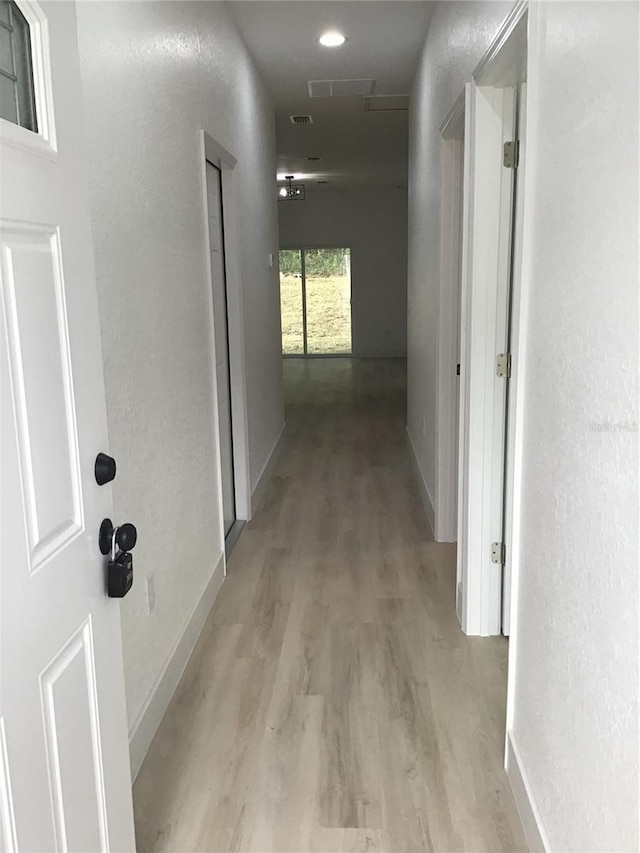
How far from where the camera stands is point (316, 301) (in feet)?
38.9

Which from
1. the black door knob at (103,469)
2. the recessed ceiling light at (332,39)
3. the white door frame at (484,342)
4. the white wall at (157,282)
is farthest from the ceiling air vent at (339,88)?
the black door knob at (103,469)

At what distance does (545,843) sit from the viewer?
1.55 meters

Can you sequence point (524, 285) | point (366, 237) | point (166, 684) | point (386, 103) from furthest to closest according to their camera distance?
point (366, 237) < point (386, 103) < point (166, 684) < point (524, 285)

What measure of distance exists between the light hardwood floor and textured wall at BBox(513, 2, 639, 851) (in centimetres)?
36

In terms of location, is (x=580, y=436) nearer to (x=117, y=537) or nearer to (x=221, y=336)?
(x=117, y=537)

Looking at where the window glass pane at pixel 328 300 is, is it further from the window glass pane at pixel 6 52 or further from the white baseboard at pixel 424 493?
the window glass pane at pixel 6 52

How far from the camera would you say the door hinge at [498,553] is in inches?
105

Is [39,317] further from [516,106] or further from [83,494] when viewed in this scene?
[516,106]

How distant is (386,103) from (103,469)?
16.4ft

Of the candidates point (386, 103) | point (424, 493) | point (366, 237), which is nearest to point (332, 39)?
point (386, 103)

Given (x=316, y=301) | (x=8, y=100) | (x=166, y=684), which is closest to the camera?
(x=8, y=100)

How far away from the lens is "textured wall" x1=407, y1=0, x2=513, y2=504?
2.51 metres

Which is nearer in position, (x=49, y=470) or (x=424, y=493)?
(x=49, y=470)

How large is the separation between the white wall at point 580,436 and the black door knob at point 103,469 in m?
0.88
